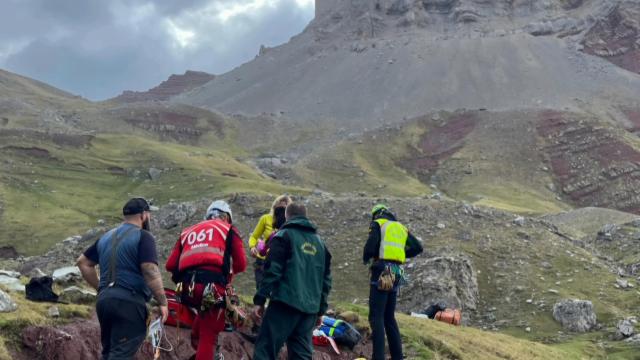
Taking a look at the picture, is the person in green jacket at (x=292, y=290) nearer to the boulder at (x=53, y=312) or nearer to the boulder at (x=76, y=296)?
the boulder at (x=53, y=312)

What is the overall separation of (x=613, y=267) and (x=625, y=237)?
939 cm

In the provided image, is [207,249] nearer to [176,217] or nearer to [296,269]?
[296,269]

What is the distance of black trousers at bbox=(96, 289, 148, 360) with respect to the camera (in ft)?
26.4

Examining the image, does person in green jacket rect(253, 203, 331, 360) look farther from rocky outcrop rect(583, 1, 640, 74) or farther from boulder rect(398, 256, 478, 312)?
rocky outcrop rect(583, 1, 640, 74)

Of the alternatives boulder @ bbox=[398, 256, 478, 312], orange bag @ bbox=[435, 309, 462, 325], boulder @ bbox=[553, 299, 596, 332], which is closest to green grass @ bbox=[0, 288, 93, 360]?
orange bag @ bbox=[435, 309, 462, 325]

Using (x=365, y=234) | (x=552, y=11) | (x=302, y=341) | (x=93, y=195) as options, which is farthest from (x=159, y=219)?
(x=552, y=11)

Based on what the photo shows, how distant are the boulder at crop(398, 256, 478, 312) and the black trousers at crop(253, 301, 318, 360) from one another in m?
16.2

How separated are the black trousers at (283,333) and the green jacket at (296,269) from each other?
0.57 feet

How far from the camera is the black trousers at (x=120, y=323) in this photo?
317 inches

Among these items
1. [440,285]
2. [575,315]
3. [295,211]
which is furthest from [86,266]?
[575,315]

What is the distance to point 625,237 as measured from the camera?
128ft

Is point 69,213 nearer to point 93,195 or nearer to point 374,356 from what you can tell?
point 93,195

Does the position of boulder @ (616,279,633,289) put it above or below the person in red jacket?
below

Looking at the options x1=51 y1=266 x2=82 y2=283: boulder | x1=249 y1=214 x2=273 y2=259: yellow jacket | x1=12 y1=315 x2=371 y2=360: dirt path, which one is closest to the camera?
x1=12 y1=315 x2=371 y2=360: dirt path
